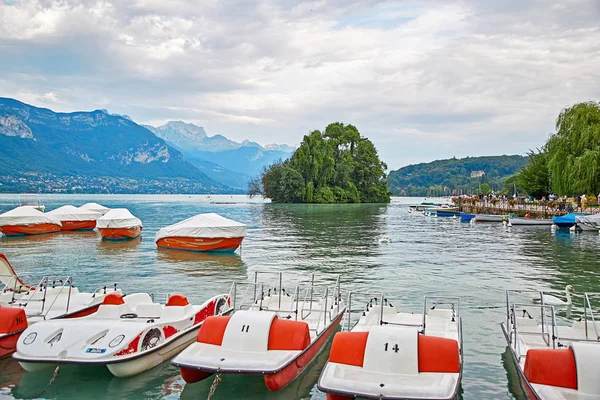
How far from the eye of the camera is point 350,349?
8.88m

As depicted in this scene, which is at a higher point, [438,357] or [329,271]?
[438,357]

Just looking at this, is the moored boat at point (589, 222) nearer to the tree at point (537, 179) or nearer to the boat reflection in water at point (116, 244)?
the tree at point (537, 179)

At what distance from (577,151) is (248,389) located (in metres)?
55.7

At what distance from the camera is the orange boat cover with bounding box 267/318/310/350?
388 inches

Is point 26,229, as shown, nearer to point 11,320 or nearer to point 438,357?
point 11,320

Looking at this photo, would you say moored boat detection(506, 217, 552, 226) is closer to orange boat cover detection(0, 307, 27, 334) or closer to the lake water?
the lake water

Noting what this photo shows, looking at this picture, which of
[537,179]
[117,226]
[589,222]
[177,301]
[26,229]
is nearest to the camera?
[177,301]

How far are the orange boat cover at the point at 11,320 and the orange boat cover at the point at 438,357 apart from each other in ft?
29.6

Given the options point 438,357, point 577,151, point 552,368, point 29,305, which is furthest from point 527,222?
point 29,305

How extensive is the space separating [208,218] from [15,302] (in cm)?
2001

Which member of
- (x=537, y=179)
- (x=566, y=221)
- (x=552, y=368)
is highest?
(x=537, y=179)

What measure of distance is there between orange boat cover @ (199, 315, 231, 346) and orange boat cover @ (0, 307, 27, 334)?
476 cm

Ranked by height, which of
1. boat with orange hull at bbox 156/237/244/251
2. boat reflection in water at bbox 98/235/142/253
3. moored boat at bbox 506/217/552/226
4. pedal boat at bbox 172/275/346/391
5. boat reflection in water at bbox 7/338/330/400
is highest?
moored boat at bbox 506/217/552/226

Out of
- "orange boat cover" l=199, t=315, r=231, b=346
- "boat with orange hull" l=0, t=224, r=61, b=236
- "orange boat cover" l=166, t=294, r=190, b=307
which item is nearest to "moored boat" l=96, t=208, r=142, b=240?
"boat with orange hull" l=0, t=224, r=61, b=236
